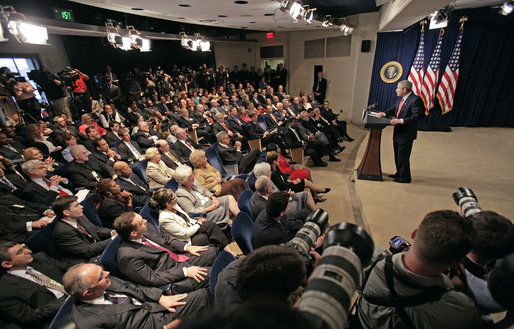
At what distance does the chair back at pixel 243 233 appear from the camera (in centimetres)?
200

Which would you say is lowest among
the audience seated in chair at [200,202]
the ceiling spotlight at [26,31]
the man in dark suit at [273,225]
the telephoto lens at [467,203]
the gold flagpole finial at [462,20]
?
the audience seated in chair at [200,202]

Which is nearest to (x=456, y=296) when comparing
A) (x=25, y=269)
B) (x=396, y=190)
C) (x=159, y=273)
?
(x=159, y=273)

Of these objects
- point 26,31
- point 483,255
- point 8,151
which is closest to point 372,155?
point 483,255

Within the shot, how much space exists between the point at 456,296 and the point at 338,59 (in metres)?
9.66

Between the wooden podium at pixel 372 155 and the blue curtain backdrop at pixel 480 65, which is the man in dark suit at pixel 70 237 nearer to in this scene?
the wooden podium at pixel 372 155

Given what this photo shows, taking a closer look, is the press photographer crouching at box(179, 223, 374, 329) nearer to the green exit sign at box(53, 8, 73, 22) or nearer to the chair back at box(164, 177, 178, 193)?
the chair back at box(164, 177, 178, 193)

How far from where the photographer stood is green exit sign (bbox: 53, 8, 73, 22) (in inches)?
195

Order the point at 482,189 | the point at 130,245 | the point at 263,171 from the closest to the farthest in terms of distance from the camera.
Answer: the point at 130,245
the point at 263,171
the point at 482,189

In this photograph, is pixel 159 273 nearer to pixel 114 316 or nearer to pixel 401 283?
pixel 114 316

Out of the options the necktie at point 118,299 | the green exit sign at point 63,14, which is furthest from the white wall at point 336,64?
the necktie at point 118,299

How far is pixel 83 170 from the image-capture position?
11.1 ft

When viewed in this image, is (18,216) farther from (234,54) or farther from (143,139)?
(234,54)

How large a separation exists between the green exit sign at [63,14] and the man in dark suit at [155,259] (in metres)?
5.77

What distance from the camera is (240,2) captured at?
15.6ft
